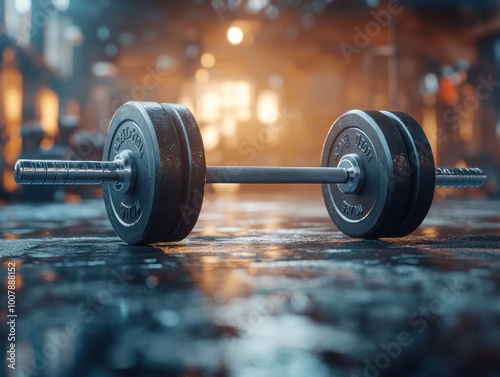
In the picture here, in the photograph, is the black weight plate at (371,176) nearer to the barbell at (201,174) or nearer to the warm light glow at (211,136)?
the barbell at (201,174)

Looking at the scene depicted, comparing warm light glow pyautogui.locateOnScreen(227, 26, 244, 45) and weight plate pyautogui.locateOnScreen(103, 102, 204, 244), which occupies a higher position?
warm light glow pyautogui.locateOnScreen(227, 26, 244, 45)

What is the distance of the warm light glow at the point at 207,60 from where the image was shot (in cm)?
1124

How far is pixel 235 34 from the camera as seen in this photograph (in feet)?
34.3

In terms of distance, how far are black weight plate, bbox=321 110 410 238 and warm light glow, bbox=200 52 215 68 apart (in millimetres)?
9283

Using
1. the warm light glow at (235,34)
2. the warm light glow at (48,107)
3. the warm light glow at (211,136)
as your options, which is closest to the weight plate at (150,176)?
the warm light glow at (48,107)

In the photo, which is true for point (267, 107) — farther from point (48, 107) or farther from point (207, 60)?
point (48, 107)

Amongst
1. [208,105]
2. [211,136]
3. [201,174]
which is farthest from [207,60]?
[201,174]

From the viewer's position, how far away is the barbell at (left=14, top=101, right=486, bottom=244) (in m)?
1.76

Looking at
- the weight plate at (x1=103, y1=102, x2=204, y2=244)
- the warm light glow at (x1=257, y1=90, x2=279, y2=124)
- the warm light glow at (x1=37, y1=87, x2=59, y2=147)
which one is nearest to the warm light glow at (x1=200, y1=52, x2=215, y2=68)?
the warm light glow at (x1=257, y1=90, x2=279, y2=124)

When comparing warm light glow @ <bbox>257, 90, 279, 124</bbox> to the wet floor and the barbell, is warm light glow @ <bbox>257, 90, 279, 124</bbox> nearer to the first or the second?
the barbell

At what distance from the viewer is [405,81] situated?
1145cm

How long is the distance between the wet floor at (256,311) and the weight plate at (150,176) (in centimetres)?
8

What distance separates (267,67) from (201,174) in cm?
1017

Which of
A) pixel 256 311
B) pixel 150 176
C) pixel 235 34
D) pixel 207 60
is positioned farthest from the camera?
pixel 207 60
